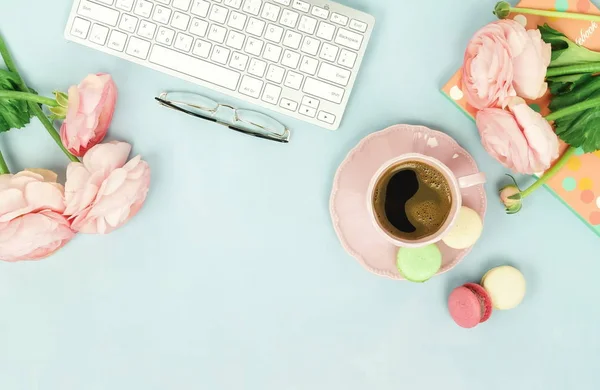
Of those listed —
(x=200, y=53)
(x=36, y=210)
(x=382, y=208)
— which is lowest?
(x=36, y=210)

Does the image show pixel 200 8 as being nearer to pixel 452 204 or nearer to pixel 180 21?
pixel 180 21

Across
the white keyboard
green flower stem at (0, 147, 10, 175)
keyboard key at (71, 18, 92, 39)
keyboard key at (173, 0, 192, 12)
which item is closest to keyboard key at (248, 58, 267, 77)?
the white keyboard

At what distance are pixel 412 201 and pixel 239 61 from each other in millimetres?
279

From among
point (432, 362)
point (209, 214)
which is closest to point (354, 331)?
point (432, 362)

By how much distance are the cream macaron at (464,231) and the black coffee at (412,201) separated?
2 cm

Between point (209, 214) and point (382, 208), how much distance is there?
0.74ft

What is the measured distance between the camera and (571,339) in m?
0.70

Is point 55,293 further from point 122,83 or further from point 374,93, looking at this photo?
point 374,93

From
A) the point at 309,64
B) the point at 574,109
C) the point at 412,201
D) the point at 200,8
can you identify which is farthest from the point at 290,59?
the point at 574,109

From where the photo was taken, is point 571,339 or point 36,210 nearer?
point 36,210

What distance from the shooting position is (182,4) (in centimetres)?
66

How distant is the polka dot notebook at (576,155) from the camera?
65 cm

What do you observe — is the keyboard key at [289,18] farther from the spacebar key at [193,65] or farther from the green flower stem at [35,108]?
the green flower stem at [35,108]

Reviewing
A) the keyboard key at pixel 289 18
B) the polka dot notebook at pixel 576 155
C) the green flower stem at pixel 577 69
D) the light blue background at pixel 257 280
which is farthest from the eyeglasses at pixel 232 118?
the green flower stem at pixel 577 69
